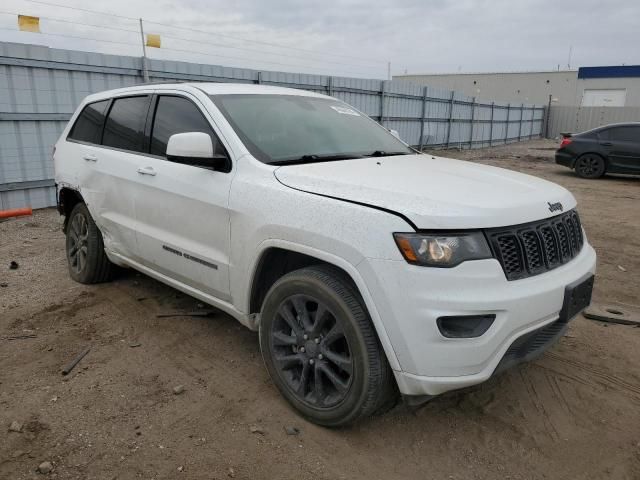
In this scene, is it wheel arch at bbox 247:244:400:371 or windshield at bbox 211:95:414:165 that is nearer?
wheel arch at bbox 247:244:400:371

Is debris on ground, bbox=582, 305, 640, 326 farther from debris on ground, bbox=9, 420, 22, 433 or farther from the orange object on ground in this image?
the orange object on ground

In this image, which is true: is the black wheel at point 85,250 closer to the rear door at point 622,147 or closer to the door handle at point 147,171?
the door handle at point 147,171

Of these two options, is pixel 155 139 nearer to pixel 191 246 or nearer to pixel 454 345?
pixel 191 246

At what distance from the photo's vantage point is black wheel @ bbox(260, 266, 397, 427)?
2.43 meters

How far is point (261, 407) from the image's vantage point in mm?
2930

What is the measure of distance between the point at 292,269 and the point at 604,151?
13.1 meters

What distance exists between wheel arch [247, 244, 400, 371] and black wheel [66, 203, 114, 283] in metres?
2.21

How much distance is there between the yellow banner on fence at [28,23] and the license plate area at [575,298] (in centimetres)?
872

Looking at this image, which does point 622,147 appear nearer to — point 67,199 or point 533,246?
point 533,246

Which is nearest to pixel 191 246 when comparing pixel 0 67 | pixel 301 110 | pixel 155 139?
pixel 155 139

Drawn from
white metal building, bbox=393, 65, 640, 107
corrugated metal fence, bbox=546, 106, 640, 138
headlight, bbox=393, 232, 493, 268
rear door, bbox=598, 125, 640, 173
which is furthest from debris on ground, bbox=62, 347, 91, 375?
white metal building, bbox=393, 65, 640, 107

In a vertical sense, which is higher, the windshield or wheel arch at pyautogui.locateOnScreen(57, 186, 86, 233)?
the windshield

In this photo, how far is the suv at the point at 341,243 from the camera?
226 cm

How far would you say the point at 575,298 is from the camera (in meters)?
2.64
